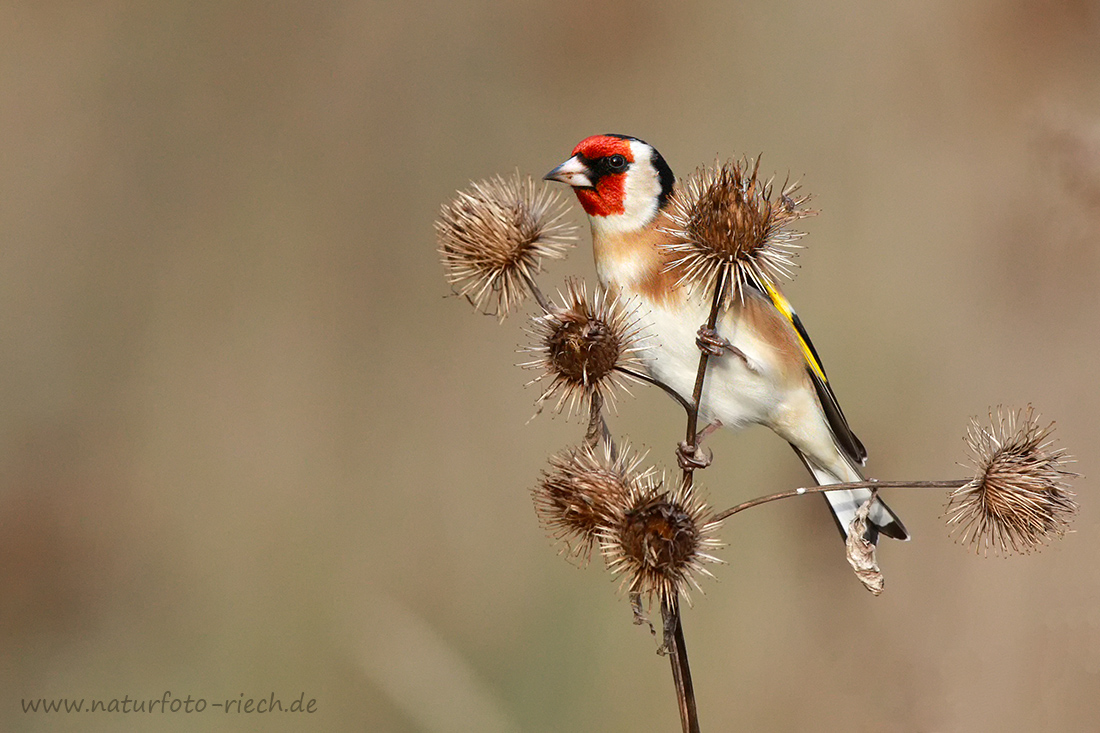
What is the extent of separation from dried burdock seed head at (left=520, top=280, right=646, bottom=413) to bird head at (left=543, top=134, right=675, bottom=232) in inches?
35.5

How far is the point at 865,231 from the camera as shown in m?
5.80

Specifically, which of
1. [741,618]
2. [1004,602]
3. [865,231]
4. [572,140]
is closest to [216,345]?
[572,140]

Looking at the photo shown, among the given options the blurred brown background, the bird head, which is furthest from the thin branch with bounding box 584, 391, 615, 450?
the blurred brown background

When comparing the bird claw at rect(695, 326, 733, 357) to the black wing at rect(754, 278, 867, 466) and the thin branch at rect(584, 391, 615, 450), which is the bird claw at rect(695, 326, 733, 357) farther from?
the black wing at rect(754, 278, 867, 466)

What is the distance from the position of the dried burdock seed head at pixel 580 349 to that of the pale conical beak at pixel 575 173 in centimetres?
91

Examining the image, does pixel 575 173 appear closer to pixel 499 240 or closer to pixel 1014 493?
pixel 499 240

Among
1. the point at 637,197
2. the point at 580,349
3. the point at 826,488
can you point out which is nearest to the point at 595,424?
the point at 580,349

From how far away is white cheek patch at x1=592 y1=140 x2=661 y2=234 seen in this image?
387 cm

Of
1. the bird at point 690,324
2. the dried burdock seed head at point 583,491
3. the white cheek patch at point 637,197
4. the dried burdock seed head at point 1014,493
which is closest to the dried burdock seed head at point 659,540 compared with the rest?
the dried burdock seed head at point 583,491

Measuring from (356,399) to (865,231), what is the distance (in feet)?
9.73

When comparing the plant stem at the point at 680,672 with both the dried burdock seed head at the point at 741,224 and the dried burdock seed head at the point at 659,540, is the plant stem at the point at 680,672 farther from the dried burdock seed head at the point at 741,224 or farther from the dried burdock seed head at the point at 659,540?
the dried burdock seed head at the point at 741,224

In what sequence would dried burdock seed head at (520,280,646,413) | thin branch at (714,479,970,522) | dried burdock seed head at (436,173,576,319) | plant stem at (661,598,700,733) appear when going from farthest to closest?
dried burdock seed head at (436,173,576,319) < dried burdock seed head at (520,280,646,413) < thin branch at (714,479,970,522) < plant stem at (661,598,700,733)

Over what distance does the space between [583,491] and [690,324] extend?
1.07 metres

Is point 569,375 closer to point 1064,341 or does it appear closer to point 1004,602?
point 1004,602
